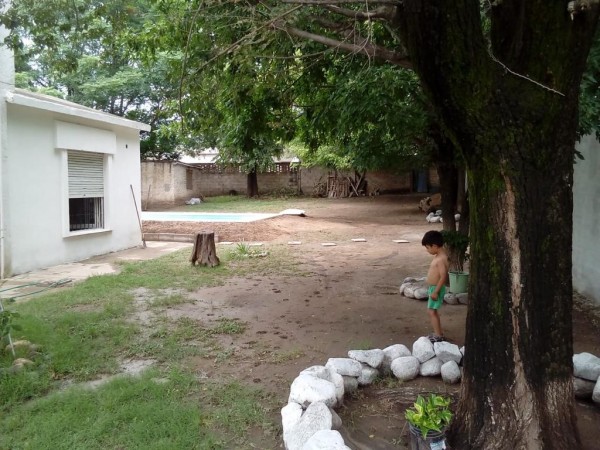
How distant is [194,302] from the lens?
6934mm

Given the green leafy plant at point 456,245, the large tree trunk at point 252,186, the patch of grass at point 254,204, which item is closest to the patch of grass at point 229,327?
the green leafy plant at point 456,245

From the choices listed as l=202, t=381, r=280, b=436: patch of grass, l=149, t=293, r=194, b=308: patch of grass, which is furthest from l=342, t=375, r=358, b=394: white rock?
l=149, t=293, r=194, b=308: patch of grass

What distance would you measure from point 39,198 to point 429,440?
8388mm

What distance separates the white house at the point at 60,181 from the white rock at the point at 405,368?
6168 mm

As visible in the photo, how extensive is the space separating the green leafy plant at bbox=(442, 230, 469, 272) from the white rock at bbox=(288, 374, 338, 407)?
3.67m

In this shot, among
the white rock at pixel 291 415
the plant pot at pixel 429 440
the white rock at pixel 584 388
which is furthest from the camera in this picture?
the white rock at pixel 584 388

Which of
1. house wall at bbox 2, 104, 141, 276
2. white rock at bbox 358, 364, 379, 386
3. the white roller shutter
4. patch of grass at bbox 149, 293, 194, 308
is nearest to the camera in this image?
white rock at bbox 358, 364, 379, 386

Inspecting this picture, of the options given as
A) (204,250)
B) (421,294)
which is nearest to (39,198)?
(204,250)

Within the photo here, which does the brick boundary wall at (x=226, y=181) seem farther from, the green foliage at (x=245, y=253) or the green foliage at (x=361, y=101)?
the green foliage at (x=361, y=101)

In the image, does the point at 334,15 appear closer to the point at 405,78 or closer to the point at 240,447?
the point at 405,78

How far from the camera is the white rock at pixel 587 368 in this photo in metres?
3.72

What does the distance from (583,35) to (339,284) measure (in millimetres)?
5939

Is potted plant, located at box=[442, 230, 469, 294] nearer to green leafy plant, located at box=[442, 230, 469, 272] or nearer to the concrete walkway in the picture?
green leafy plant, located at box=[442, 230, 469, 272]

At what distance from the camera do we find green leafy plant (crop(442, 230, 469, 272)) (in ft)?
21.4
